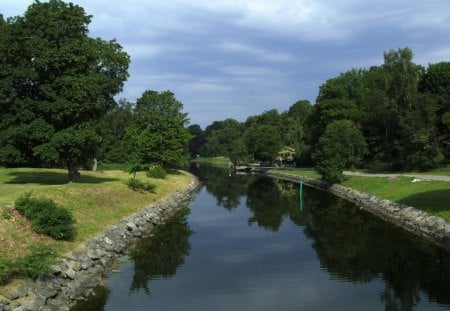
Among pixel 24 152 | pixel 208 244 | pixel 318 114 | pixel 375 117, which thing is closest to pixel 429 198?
pixel 208 244

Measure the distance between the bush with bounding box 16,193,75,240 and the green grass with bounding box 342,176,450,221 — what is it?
24.7m

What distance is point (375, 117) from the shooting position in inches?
3258

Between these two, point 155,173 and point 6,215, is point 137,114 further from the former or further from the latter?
point 6,215

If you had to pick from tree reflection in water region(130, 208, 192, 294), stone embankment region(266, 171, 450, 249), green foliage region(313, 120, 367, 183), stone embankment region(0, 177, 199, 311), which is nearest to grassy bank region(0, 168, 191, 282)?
stone embankment region(0, 177, 199, 311)

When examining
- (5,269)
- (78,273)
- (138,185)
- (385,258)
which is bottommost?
(385,258)

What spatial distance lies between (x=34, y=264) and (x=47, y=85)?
21.6 m

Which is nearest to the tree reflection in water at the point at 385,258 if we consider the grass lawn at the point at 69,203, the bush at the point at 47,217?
the bush at the point at 47,217

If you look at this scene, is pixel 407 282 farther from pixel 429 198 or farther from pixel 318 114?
pixel 318 114

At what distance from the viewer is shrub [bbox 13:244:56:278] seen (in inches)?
710

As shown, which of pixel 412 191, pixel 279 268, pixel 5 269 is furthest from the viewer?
pixel 412 191

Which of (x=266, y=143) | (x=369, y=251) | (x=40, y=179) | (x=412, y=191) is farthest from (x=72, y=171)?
(x=266, y=143)

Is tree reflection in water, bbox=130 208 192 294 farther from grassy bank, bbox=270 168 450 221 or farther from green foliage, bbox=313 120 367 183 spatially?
green foliage, bbox=313 120 367 183

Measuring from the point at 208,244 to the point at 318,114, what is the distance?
73.3m

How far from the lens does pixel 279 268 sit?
82.9ft
